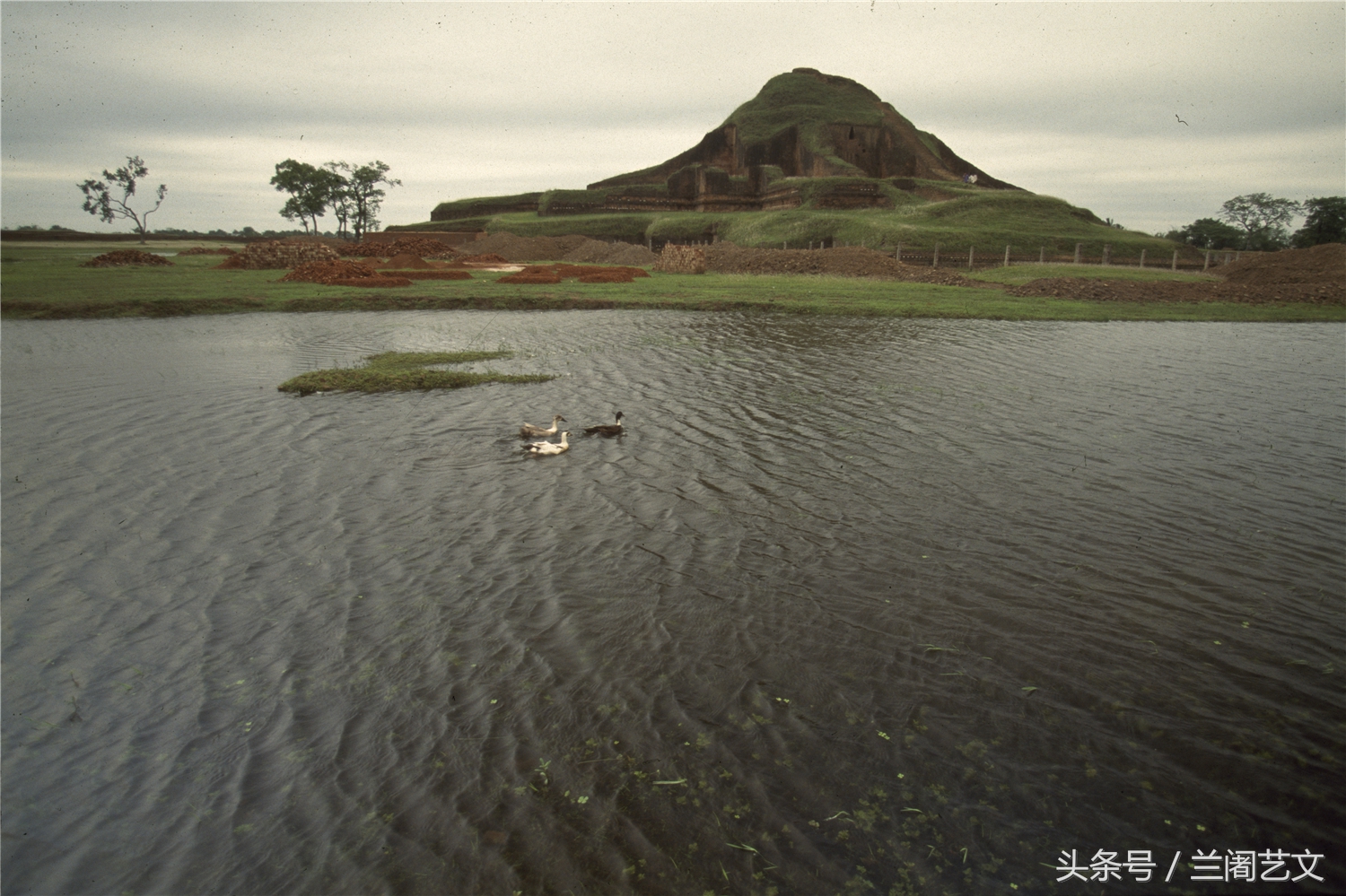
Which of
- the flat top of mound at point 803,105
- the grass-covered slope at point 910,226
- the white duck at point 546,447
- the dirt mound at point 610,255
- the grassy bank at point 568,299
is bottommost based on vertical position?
the white duck at point 546,447

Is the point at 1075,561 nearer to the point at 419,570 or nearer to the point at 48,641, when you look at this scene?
the point at 419,570

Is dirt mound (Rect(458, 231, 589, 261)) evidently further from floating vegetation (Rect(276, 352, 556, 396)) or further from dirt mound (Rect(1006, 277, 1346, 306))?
floating vegetation (Rect(276, 352, 556, 396))

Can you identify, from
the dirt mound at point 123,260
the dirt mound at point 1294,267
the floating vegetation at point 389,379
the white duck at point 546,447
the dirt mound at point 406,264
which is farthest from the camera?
the dirt mound at point 406,264

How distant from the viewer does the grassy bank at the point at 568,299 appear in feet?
88.8

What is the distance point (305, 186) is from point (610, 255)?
2061 inches

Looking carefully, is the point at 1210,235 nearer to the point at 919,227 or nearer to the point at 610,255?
the point at 919,227

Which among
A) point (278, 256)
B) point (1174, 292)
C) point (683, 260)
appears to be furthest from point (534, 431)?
point (278, 256)

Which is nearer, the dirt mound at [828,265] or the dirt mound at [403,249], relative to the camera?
the dirt mound at [828,265]

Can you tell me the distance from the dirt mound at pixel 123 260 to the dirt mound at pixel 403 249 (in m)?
12.4

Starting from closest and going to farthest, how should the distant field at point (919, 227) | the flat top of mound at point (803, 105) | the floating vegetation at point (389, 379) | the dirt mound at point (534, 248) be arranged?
1. the floating vegetation at point (389, 379)
2. the distant field at point (919, 227)
3. the dirt mound at point (534, 248)
4. the flat top of mound at point (803, 105)

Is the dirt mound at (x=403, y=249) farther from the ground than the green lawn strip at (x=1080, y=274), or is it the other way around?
the dirt mound at (x=403, y=249)

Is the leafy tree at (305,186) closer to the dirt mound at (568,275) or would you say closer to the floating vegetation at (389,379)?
the dirt mound at (568,275)

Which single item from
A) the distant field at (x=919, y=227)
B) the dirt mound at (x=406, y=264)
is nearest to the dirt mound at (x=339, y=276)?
the dirt mound at (x=406, y=264)

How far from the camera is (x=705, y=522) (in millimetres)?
8125
